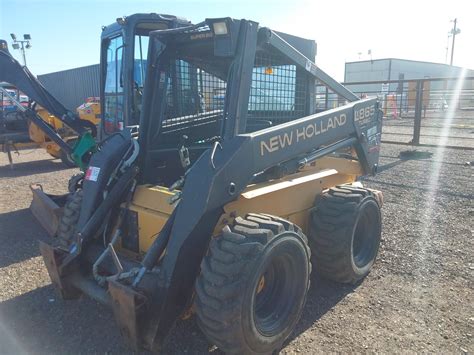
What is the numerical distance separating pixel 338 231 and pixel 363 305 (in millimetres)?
642

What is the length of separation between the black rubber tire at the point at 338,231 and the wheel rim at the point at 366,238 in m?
0.12

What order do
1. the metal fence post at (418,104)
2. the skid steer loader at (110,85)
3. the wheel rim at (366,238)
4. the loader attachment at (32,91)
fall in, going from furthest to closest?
the metal fence post at (418,104) → the loader attachment at (32,91) → the skid steer loader at (110,85) → the wheel rim at (366,238)

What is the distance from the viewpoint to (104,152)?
3.58m

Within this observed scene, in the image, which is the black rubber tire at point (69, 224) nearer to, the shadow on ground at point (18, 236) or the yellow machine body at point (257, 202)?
the yellow machine body at point (257, 202)

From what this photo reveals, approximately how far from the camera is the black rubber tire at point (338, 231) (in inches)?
138

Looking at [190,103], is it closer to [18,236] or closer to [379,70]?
[18,236]

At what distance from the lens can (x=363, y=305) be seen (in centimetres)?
345

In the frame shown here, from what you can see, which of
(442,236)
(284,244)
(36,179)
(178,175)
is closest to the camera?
(284,244)

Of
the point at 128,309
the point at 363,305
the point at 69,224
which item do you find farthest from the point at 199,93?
the point at 363,305

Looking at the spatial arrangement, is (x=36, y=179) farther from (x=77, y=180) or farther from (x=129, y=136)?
(x=129, y=136)

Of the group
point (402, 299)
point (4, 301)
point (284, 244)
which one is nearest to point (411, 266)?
point (402, 299)

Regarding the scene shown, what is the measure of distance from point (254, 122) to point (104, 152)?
1335 millimetres

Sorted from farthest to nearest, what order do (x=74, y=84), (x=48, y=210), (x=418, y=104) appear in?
(x=74, y=84) → (x=418, y=104) → (x=48, y=210)

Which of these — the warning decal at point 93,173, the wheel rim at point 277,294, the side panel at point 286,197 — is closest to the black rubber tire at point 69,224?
the warning decal at point 93,173
